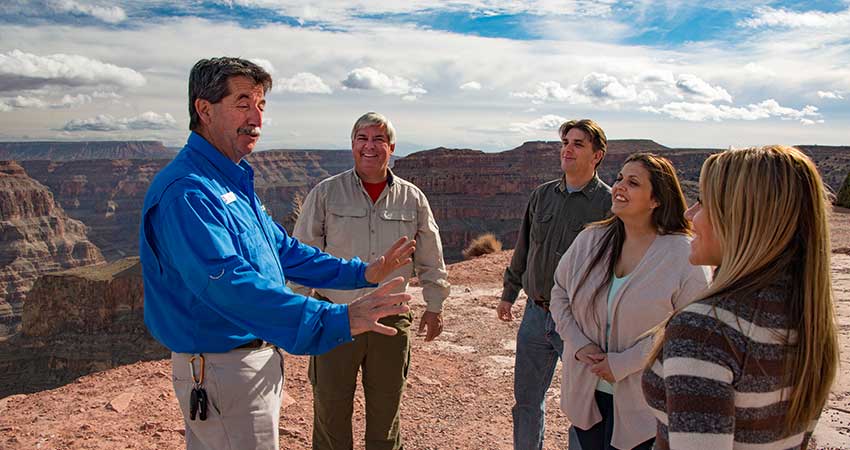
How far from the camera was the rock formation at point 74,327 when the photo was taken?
38000 millimetres

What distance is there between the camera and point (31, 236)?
10794cm

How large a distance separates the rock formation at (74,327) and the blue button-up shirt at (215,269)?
38.6 metres

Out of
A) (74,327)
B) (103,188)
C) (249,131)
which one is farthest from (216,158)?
(103,188)

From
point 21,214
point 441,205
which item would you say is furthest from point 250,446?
point 21,214

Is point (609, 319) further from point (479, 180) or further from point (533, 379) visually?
point (479, 180)

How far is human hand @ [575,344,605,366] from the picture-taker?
2.73 meters

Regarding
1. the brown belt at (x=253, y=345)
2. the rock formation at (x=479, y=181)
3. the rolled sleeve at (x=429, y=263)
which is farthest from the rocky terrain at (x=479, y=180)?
the brown belt at (x=253, y=345)

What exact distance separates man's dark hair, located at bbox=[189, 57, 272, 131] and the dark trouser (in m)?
2.09

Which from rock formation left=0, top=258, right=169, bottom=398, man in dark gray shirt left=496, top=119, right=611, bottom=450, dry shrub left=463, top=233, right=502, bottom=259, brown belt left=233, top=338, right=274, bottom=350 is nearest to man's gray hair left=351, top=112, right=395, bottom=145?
man in dark gray shirt left=496, top=119, right=611, bottom=450

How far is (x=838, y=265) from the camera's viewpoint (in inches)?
402

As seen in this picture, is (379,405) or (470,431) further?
(470,431)

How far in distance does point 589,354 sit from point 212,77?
1.97 metres

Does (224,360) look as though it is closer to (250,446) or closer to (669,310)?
(250,446)

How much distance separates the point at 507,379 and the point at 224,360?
4.20m
